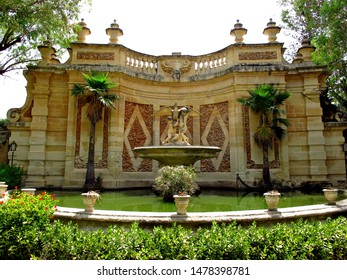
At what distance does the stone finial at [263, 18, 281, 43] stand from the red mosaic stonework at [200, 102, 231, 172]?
157 inches

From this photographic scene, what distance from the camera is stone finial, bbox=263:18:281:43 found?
43.2ft

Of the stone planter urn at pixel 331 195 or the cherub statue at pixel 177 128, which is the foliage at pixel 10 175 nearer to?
the cherub statue at pixel 177 128

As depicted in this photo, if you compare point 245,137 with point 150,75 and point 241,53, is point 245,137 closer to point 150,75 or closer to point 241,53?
point 241,53

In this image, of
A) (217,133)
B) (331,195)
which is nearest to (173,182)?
(331,195)

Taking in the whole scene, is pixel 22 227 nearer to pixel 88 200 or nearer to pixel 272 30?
pixel 88 200

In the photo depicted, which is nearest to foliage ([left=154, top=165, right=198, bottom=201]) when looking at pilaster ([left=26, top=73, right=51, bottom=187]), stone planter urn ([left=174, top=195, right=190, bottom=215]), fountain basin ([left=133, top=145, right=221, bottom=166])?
fountain basin ([left=133, top=145, right=221, bottom=166])

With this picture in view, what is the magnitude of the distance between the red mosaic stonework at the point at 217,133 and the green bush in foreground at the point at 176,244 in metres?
8.80

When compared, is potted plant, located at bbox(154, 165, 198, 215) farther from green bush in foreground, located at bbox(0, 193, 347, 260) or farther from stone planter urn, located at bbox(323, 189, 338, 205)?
green bush in foreground, located at bbox(0, 193, 347, 260)

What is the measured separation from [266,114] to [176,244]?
9588 millimetres

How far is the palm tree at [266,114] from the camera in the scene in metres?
11.4

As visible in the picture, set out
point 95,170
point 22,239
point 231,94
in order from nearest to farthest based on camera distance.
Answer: point 22,239, point 95,170, point 231,94

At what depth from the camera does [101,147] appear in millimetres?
12273

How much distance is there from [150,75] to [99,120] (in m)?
3.42
